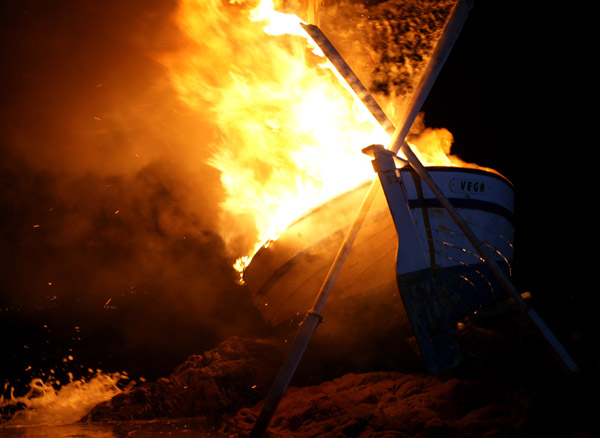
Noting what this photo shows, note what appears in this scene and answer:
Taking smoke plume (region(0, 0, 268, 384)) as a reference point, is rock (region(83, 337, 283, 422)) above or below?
below

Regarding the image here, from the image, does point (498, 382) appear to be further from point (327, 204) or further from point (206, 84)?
point (206, 84)

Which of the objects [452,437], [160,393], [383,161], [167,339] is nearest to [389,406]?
[452,437]

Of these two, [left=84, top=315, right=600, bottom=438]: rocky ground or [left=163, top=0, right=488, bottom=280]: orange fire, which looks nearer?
Answer: [left=84, top=315, right=600, bottom=438]: rocky ground

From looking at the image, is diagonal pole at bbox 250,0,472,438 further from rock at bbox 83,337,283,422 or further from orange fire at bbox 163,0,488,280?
rock at bbox 83,337,283,422

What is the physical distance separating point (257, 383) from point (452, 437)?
3.50 meters

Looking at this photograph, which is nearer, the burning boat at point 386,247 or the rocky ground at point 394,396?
the rocky ground at point 394,396

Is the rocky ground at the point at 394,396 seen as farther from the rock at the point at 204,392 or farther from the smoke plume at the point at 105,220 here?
the smoke plume at the point at 105,220

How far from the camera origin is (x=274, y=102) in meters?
7.46

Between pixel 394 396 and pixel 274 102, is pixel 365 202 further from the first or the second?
pixel 274 102

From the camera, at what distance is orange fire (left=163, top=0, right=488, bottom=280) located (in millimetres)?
6898

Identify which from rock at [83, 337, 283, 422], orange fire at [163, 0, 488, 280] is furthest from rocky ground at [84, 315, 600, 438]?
orange fire at [163, 0, 488, 280]

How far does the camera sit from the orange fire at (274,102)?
690 centimetres

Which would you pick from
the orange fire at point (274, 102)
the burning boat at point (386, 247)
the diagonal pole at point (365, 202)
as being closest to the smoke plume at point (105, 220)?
the orange fire at point (274, 102)

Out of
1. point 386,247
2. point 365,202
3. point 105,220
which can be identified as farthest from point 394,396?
point 105,220
